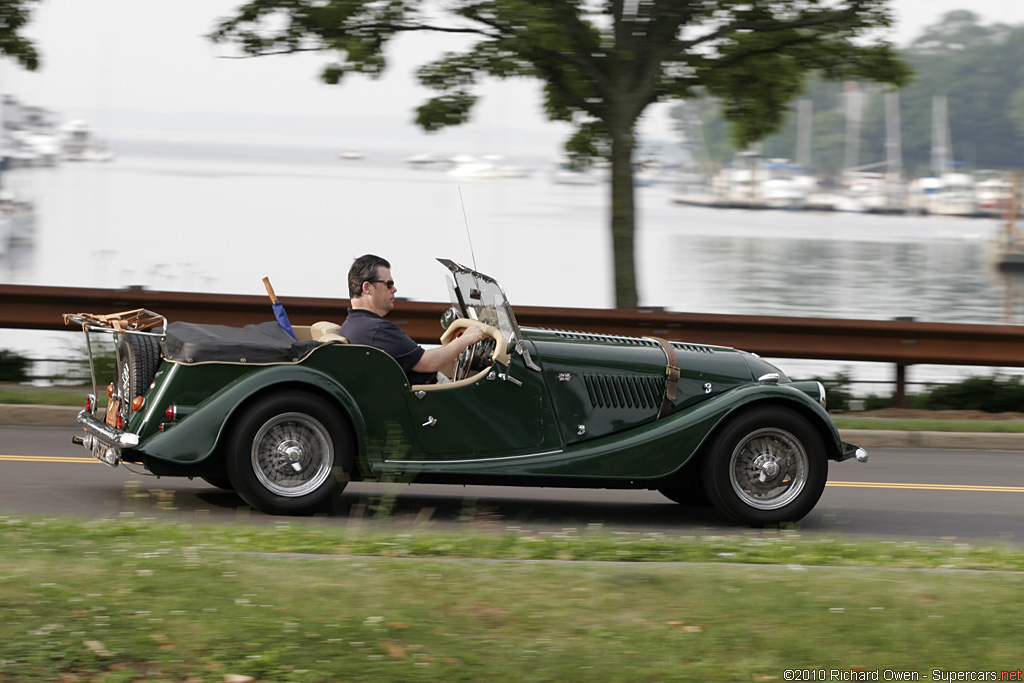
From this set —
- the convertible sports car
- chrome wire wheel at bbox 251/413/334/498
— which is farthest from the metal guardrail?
chrome wire wheel at bbox 251/413/334/498

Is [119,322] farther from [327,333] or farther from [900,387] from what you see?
[900,387]

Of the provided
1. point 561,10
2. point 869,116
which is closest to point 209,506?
point 561,10

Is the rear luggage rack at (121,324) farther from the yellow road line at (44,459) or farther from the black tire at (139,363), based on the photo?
the yellow road line at (44,459)

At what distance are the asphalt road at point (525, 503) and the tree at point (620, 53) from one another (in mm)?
5044

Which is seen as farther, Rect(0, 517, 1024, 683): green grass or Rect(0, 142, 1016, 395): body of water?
Rect(0, 142, 1016, 395): body of water

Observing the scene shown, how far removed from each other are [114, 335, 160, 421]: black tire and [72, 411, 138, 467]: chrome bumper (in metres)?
0.15

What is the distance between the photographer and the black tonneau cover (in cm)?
622

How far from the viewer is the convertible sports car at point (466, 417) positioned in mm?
6188

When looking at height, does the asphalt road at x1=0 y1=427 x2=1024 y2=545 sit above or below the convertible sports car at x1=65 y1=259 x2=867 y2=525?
below

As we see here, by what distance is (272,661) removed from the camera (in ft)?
12.0

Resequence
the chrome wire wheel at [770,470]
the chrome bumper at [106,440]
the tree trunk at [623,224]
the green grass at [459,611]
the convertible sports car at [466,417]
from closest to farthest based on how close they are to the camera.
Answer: the green grass at [459,611]
the chrome bumper at [106,440]
the convertible sports car at [466,417]
the chrome wire wheel at [770,470]
the tree trunk at [623,224]

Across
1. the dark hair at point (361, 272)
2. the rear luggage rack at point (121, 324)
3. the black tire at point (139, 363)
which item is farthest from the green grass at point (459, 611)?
the dark hair at point (361, 272)

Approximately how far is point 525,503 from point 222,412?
2.06 metres

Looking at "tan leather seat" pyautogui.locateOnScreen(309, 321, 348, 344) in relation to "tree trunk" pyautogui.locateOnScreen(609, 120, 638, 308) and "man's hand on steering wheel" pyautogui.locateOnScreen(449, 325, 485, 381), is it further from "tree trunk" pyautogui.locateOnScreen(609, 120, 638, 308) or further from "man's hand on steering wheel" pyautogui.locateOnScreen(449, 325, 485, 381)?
"tree trunk" pyautogui.locateOnScreen(609, 120, 638, 308)
